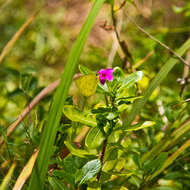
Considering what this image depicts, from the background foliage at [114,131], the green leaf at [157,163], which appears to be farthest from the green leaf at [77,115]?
the green leaf at [157,163]

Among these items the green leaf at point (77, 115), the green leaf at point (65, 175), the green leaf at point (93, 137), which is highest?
the green leaf at point (77, 115)

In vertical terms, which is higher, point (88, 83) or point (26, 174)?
point (88, 83)

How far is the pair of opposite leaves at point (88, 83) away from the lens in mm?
412

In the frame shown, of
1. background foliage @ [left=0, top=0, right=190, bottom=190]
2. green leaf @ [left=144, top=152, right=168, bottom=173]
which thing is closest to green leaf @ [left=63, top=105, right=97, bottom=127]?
background foliage @ [left=0, top=0, right=190, bottom=190]

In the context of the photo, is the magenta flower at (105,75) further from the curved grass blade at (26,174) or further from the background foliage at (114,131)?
the curved grass blade at (26,174)

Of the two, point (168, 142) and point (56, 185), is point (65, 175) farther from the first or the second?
point (168, 142)

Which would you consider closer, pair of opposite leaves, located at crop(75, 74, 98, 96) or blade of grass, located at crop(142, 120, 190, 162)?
pair of opposite leaves, located at crop(75, 74, 98, 96)

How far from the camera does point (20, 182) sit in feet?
1.33

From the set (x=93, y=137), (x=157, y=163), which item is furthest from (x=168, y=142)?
(x=93, y=137)

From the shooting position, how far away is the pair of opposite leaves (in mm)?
412

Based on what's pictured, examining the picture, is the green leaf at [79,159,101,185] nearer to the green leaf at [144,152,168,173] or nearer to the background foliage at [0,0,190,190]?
the background foliage at [0,0,190,190]

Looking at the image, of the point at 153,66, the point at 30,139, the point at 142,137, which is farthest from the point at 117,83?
the point at 153,66

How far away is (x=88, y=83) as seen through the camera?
0.42 meters

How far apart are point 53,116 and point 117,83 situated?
0.37 ft
